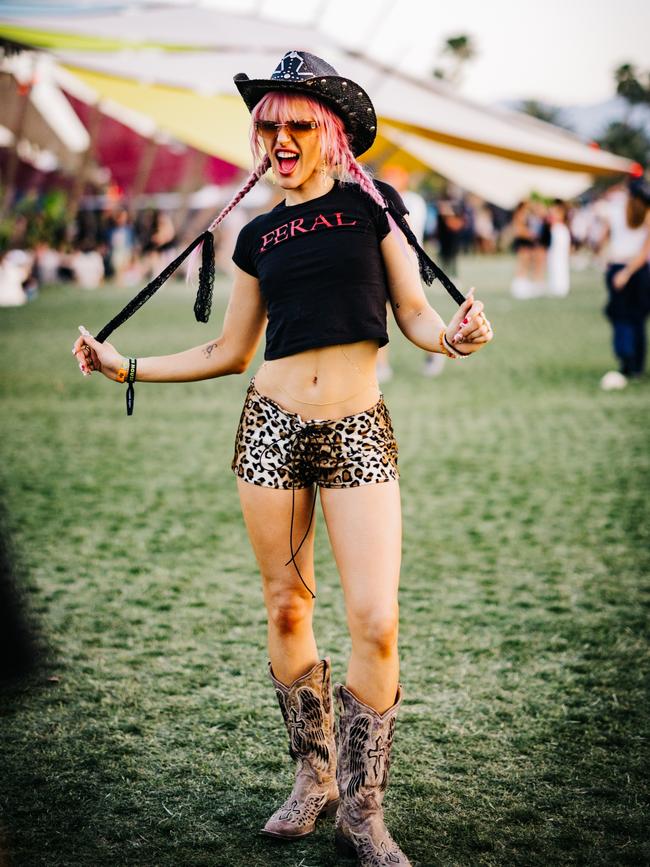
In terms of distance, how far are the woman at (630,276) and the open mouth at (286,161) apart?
26.1 feet

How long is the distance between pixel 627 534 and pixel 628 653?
69.3 inches

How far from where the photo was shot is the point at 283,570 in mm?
2984

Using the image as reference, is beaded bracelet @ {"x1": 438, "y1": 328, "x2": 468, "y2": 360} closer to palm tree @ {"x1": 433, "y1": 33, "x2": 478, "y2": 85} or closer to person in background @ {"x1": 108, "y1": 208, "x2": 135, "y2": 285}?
person in background @ {"x1": 108, "y1": 208, "x2": 135, "y2": 285}

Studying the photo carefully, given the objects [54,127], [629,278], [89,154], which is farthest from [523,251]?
[54,127]

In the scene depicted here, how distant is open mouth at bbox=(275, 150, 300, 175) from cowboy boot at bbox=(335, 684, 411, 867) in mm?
1484

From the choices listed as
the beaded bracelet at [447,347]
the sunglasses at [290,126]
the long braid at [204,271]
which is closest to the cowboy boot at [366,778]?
the beaded bracelet at [447,347]

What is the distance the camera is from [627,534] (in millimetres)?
5969

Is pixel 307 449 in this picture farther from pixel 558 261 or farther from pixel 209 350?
pixel 558 261

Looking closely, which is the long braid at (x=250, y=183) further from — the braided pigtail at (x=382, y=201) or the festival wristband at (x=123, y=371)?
the festival wristband at (x=123, y=371)

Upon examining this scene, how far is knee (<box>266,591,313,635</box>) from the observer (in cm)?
301

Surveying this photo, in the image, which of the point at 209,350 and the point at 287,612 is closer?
the point at 287,612

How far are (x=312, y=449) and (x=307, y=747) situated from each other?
0.94 m

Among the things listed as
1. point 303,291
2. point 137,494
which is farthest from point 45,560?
point 303,291

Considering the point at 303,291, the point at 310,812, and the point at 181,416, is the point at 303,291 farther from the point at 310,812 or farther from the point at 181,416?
the point at 181,416
